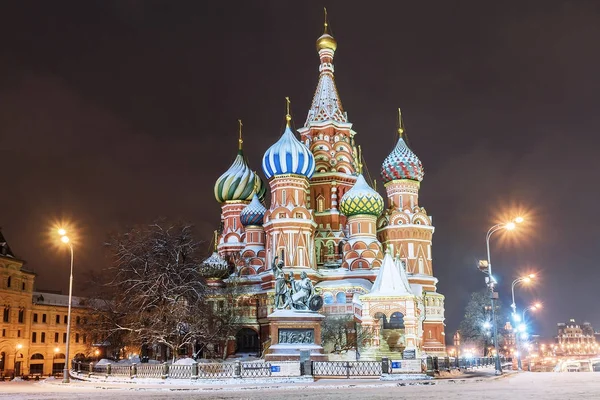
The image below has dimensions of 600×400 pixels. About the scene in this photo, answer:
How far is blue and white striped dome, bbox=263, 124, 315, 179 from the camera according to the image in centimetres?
5550

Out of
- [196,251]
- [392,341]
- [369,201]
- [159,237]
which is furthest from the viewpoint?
[369,201]

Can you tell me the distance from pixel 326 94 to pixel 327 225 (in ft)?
46.9

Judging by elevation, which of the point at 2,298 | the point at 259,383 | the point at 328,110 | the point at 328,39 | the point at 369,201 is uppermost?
the point at 328,39

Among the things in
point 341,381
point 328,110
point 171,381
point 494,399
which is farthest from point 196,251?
point 494,399

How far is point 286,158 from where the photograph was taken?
5547cm

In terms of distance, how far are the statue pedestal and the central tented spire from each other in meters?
34.0

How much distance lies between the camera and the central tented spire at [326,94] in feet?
214

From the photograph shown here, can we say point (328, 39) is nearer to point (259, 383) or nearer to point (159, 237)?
point (159, 237)

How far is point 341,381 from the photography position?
995 inches

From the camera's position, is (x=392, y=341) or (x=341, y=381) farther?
(x=392, y=341)

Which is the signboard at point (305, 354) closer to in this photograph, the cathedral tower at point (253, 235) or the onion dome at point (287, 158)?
the onion dome at point (287, 158)

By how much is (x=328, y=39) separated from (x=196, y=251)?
109 feet

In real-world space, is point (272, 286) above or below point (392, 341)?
above

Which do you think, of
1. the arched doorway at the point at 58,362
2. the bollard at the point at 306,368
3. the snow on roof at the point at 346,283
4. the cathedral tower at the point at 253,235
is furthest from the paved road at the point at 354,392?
the arched doorway at the point at 58,362
